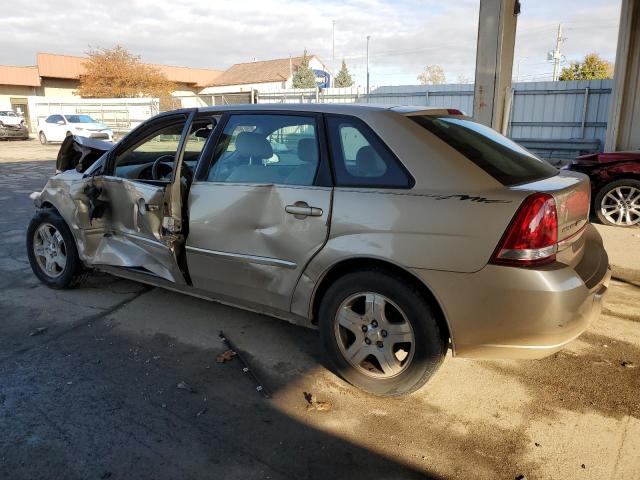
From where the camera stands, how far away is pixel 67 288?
4934 millimetres

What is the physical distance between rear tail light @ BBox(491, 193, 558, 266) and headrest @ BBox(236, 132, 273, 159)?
5.48 ft

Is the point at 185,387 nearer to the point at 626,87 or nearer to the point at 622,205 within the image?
the point at 622,205

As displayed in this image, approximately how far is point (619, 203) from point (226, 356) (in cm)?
650

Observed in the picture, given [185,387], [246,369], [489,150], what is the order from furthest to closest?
[246,369]
[185,387]
[489,150]

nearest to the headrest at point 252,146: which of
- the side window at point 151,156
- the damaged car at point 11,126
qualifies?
the side window at point 151,156

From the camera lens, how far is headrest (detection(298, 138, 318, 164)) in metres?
3.26

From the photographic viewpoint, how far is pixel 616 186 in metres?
7.51

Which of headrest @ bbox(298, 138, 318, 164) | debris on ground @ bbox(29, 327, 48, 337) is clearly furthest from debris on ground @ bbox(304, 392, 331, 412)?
debris on ground @ bbox(29, 327, 48, 337)

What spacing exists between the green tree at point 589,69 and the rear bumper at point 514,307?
32562mm

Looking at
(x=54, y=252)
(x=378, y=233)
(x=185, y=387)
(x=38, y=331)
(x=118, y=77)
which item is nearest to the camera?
(x=378, y=233)

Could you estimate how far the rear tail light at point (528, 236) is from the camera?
8.54 feet

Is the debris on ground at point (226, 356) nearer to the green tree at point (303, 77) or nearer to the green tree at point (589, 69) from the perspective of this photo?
the green tree at point (589, 69)

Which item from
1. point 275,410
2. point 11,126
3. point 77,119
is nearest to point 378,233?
point 275,410

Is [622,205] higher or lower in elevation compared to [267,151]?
lower
